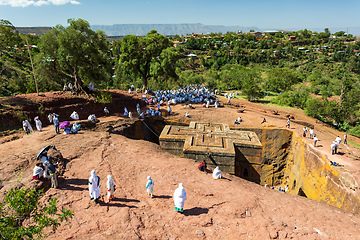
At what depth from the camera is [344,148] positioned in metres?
15.1

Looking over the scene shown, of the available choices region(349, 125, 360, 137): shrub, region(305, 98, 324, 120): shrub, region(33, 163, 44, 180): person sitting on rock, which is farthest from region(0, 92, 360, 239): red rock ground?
region(305, 98, 324, 120): shrub

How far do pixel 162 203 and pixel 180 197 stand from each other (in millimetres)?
1078

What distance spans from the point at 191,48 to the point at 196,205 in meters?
98.8

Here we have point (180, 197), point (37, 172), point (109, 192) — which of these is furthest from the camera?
point (37, 172)

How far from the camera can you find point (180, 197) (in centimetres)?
715

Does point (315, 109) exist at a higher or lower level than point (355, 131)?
higher

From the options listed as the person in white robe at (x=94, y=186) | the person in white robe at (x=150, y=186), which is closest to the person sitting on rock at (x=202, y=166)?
the person in white robe at (x=150, y=186)

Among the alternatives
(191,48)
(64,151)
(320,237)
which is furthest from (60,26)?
(191,48)

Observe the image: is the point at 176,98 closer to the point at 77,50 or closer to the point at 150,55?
the point at 150,55

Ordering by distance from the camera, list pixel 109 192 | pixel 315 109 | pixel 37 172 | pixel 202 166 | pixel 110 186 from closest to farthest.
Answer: pixel 110 186 → pixel 109 192 → pixel 37 172 → pixel 202 166 → pixel 315 109

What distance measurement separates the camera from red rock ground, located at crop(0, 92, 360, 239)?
6629 mm

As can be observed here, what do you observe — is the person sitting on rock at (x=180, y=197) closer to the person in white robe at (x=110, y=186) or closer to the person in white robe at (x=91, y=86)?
the person in white robe at (x=110, y=186)

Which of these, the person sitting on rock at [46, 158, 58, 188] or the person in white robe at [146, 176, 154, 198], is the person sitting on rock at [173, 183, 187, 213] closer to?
the person in white robe at [146, 176, 154, 198]

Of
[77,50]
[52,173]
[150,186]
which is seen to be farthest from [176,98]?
[52,173]
